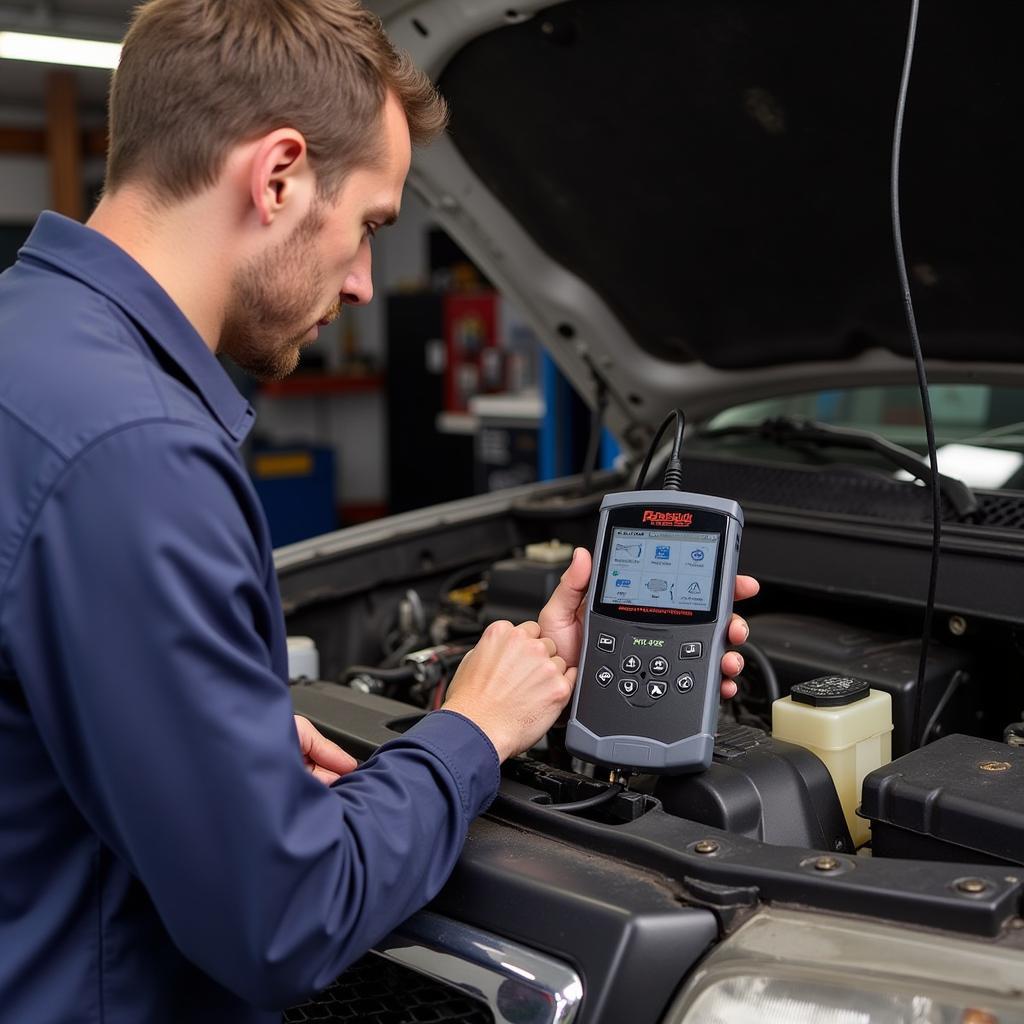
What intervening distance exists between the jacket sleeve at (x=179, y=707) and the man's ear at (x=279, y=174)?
8.2 inches

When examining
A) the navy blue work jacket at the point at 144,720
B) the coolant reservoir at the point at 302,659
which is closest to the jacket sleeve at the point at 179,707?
the navy blue work jacket at the point at 144,720

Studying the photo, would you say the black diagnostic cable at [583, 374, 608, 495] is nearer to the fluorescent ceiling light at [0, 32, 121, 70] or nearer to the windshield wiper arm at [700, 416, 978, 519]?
the windshield wiper arm at [700, 416, 978, 519]

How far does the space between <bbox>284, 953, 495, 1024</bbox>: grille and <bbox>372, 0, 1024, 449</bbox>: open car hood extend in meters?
1.08

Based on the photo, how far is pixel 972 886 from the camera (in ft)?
2.78

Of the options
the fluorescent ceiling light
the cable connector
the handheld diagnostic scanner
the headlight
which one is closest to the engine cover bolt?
the headlight

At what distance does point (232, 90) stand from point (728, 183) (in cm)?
94

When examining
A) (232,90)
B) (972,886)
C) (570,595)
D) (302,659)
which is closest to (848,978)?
(972,886)

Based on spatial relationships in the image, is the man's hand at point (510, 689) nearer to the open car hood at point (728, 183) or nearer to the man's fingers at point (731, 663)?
the man's fingers at point (731, 663)

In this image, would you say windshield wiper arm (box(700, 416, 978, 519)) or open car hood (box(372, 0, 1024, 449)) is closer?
open car hood (box(372, 0, 1024, 449))

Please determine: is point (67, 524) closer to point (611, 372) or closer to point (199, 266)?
point (199, 266)

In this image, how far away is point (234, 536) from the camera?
80cm

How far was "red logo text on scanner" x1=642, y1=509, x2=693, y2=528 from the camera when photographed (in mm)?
1127

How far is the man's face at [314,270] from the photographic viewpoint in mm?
948

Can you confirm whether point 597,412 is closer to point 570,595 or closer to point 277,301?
point 570,595
